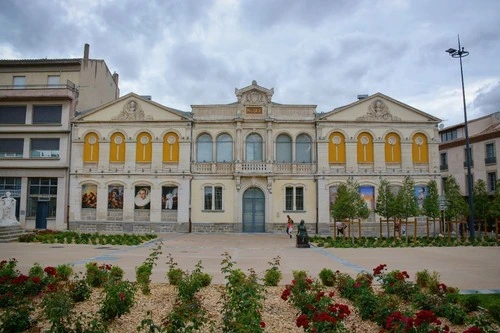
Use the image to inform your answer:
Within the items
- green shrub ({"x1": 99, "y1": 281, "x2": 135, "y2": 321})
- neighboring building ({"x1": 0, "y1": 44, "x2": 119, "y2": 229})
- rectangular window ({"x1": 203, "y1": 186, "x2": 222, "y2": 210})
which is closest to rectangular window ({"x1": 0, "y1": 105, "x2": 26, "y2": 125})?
neighboring building ({"x1": 0, "y1": 44, "x2": 119, "y2": 229})

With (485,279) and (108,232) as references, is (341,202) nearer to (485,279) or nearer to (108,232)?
(485,279)

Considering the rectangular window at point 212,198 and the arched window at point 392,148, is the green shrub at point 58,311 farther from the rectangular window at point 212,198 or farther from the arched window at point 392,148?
the arched window at point 392,148

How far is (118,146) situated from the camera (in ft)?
117

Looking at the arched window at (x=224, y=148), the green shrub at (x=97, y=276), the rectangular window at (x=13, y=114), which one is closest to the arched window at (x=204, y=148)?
the arched window at (x=224, y=148)

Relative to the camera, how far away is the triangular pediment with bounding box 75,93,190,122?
35781 millimetres

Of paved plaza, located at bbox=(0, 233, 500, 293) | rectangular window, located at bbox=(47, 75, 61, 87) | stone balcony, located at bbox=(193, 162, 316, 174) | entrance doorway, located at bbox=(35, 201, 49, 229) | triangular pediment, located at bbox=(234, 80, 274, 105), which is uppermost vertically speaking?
rectangular window, located at bbox=(47, 75, 61, 87)

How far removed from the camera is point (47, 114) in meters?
36.0

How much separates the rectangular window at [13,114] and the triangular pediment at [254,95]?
18945 millimetres

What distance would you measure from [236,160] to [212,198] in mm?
3868

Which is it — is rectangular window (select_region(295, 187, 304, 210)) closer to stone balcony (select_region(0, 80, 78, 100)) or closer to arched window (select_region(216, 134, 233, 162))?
arched window (select_region(216, 134, 233, 162))

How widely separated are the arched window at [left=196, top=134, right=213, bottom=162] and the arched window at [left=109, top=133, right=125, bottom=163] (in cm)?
651

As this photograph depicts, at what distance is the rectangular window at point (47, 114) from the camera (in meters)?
36.0

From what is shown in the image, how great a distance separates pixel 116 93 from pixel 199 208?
62.6 feet

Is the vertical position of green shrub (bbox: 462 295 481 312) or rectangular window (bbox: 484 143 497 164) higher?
rectangular window (bbox: 484 143 497 164)
